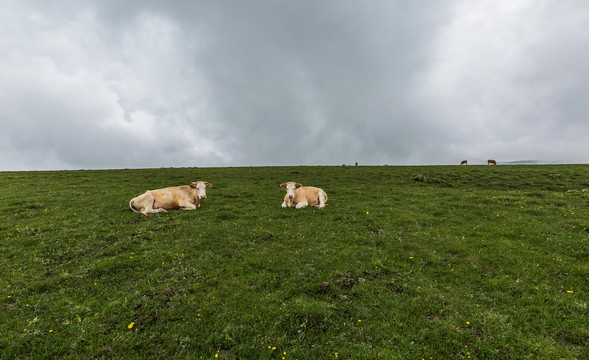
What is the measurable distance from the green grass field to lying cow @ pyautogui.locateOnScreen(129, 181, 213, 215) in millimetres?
1696

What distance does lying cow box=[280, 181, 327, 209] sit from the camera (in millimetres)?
15477

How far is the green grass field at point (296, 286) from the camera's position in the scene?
4645 millimetres

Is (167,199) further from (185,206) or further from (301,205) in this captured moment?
(301,205)

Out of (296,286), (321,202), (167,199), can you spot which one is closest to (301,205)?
(321,202)

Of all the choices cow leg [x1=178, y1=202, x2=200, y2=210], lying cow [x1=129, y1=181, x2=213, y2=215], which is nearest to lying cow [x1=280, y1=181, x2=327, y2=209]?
lying cow [x1=129, y1=181, x2=213, y2=215]

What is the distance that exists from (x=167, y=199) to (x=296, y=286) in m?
11.4

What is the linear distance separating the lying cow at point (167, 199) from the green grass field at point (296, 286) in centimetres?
170

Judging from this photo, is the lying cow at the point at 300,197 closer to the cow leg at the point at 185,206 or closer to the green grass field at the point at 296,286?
the green grass field at the point at 296,286

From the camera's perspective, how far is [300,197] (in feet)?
52.1

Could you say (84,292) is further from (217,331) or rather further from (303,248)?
(303,248)

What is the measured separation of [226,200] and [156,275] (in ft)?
36.5

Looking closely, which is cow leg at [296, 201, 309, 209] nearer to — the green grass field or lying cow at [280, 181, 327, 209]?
lying cow at [280, 181, 327, 209]

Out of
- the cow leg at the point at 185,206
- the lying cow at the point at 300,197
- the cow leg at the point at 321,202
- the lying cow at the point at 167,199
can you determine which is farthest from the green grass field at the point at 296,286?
the lying cow at the point at 300,197

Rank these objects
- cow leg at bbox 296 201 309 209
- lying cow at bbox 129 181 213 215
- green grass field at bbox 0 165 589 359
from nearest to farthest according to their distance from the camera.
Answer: green grass field at bbox 0 165 589 359
lying cow at bbox 129 181 213 215
cow leg at bbox 296 201 309 209
